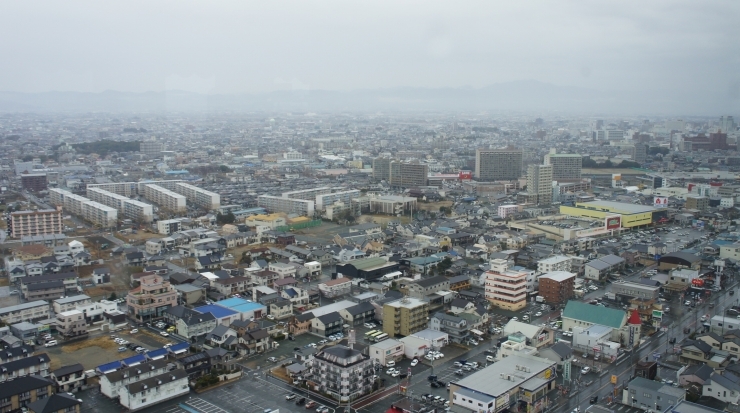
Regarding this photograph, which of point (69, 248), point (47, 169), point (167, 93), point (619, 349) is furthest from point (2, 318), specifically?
point (167, 93)

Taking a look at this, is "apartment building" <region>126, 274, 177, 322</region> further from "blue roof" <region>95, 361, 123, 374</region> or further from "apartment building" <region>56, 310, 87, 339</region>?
"blue roof" <region>95, 361, 123, 374</region>

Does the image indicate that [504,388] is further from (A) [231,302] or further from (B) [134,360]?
(A) [231,302]

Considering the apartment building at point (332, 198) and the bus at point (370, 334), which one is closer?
the bus at point (370, 334)

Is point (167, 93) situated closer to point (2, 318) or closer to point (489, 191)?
point (489, 191)

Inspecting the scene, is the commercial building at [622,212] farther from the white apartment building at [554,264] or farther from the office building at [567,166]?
the office building at [567,166]

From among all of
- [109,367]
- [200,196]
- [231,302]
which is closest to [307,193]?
[200,196]

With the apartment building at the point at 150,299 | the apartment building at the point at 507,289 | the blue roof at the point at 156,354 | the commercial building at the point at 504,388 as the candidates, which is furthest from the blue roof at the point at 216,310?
the apartment building at the point at 507,289

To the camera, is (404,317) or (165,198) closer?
(404,317)
